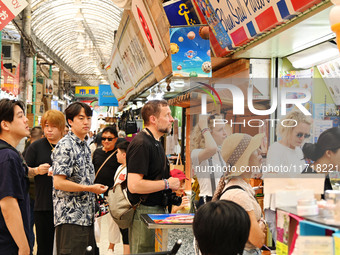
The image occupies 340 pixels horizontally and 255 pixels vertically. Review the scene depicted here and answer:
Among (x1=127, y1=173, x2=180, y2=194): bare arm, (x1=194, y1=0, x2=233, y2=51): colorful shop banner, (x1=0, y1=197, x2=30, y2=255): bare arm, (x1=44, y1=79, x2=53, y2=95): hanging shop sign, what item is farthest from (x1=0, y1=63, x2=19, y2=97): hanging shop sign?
(x1=0, y1=197, x2=30, y2=255): bare arm

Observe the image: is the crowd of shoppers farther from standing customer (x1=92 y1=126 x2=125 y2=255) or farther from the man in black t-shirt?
standing customer (x1=92 y1=126 x2=125 y2=255)

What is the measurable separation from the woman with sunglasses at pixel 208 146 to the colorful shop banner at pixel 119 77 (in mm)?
7472

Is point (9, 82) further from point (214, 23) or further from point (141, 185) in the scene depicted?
point (141, 185)

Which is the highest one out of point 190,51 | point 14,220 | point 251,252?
point 190,51

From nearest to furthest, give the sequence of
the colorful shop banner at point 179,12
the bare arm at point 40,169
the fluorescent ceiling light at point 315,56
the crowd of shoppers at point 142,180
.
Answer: the crowd of shoppers at point 142,180 < the fluorescent ceiling light at point 315,56 < the bare arm at point 40,169 < the colorful shop banner at point 179,12

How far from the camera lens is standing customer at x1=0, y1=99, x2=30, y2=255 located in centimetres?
277

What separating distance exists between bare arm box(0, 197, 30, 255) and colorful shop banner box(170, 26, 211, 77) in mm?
2338

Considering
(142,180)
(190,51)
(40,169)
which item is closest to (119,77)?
(190,51)

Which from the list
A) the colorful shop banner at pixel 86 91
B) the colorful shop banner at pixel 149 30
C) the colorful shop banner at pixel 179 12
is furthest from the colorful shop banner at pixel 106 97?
the colorful shop banner at pixel 179 12

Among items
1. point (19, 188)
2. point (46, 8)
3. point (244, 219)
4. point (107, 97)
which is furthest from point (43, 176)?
point (107, 97)

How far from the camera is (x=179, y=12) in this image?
502 centimetres

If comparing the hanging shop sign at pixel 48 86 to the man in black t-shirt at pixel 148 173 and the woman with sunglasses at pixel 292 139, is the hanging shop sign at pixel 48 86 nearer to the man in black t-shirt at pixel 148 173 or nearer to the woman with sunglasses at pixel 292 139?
the man in black t-shirt at pixel 148 173

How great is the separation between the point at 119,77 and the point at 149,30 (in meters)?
5.97

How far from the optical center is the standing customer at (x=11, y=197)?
109 inches
